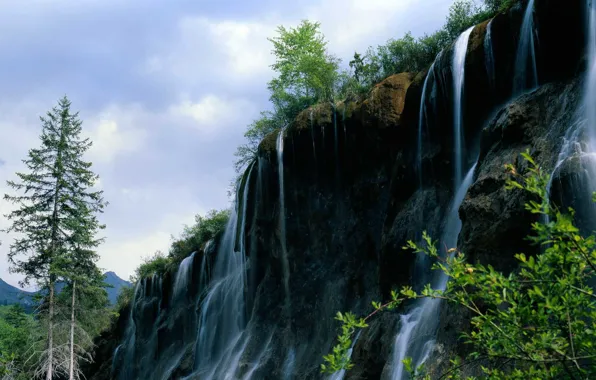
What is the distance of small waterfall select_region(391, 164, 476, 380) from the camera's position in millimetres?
11047

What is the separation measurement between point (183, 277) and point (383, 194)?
1599 cm

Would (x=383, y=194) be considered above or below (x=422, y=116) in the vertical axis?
below

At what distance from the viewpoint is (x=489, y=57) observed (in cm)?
1340

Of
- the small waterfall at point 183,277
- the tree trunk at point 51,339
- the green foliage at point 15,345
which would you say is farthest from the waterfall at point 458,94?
the tree trunk at point 51,339

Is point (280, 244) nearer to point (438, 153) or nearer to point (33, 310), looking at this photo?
point (438, 153)

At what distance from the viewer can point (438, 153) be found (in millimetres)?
14695

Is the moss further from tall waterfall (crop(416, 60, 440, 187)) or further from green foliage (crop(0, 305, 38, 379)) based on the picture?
green foliage (crop(0, 305, 38, 379))

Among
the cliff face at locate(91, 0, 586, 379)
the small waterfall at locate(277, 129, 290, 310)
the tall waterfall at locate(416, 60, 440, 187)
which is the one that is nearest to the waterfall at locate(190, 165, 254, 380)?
the cliff face at locate(91, 0, 586, 379)

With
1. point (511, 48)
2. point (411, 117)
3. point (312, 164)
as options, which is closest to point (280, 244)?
point (312, 164)

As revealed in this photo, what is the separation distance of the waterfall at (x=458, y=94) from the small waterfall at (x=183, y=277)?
59.5 feet

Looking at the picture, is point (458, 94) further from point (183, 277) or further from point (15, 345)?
point (15, 345)

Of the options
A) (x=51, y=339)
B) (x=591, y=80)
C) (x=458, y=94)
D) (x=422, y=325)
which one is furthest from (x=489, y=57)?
(x=51, y=339)

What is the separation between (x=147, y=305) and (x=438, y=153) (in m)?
23.2

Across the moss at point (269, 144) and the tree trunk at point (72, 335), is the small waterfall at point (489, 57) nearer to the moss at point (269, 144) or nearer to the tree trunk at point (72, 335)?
the moss at point (269, 144)
